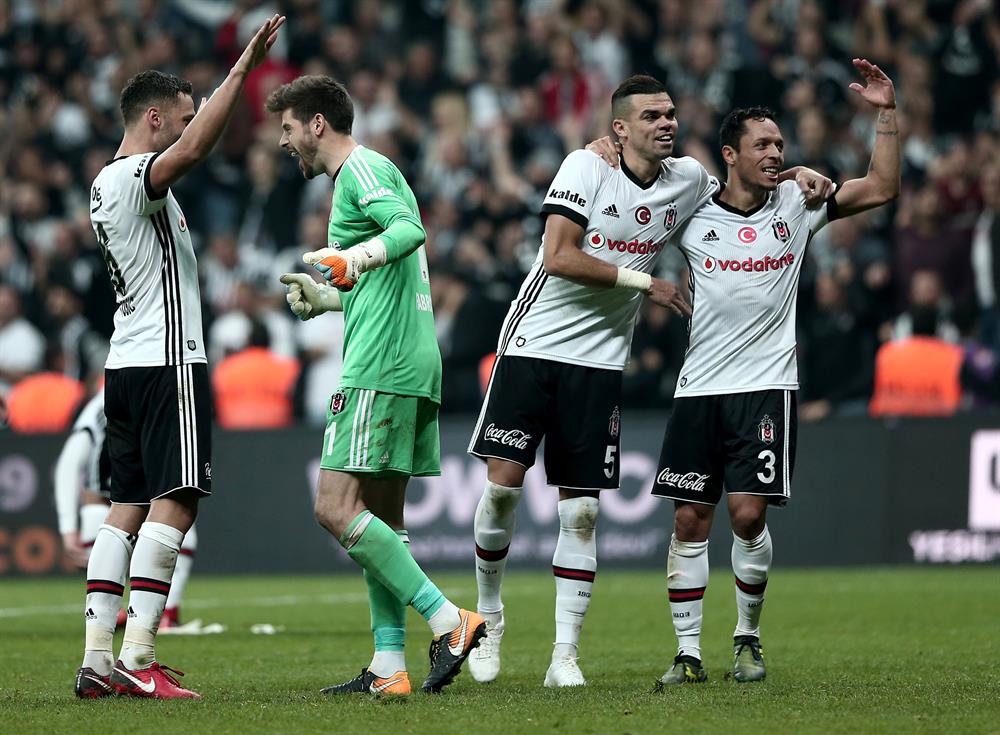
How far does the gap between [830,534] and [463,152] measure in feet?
19.9

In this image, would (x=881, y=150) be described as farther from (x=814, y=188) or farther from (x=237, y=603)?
(x=237, y=603)

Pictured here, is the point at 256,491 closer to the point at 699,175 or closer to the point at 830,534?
the point at 830,534

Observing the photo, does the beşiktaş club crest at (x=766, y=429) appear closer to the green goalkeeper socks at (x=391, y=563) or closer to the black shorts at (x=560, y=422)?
the black shorts at (x=560, y=422)

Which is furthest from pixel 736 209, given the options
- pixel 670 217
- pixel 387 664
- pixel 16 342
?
pixel 16 342

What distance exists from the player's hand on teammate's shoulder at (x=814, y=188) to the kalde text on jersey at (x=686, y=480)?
4.63ft

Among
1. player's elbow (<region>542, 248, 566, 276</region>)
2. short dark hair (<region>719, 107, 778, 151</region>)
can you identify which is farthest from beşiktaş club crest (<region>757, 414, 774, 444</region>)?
short dark hair (<region>719, 107, 778, 151</region>)

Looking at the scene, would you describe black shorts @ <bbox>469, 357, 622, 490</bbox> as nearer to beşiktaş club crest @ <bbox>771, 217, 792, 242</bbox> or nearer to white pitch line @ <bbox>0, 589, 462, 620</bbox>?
beşiktaş club crest @ <bbox>771, 217, 792, 242</bbox>

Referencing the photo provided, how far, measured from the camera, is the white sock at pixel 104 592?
22.6 feet

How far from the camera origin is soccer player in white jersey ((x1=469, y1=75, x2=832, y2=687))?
748 cm

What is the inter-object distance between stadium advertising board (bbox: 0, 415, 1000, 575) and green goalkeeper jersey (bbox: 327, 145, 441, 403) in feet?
24.5

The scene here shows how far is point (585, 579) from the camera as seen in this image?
7.61 metres

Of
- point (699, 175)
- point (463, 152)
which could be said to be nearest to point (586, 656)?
point (699, 175)

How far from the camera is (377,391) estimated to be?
6887 mm

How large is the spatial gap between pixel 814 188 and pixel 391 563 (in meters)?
2.74
